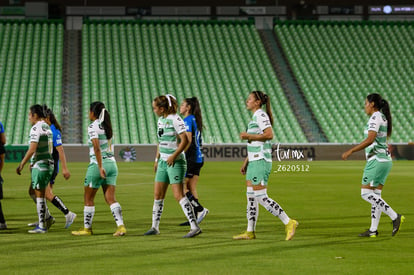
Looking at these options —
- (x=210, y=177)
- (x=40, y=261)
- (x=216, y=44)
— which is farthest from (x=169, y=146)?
(x=216, y=44)

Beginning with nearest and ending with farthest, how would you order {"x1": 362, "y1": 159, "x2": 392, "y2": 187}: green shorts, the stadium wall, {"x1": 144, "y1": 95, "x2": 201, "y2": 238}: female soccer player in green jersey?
1. {"x1": 144, "y1": 95, "x2": 201, "y2": 238}: female soccer player in green jersey
2. {"x1": 362, "y1": 159, "x2": 392, "y2": 187}: green shorts
3. the stadium wall

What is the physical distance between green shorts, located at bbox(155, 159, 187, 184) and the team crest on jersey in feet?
99.0

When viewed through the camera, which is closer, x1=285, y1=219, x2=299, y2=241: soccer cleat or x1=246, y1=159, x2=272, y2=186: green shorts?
x1=246, y1=159, x2=272, y2=186: green shorts

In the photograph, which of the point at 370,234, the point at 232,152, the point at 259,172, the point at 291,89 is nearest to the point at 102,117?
the point at 259,172

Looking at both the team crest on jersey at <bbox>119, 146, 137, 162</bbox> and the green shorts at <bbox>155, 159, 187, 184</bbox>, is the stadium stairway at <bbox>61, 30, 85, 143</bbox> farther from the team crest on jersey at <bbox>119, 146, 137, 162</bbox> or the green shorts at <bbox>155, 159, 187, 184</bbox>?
the green shorts at <bbox>155, 159, 187, 184</bbox>

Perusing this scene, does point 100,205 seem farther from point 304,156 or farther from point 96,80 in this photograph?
point 96,80

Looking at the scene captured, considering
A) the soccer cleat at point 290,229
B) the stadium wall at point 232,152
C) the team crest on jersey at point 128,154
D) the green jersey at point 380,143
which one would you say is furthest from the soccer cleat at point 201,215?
the team crest on jersey at point 128,154

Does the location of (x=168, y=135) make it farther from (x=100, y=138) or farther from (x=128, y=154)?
(x=128, y=154)

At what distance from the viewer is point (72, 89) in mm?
48406

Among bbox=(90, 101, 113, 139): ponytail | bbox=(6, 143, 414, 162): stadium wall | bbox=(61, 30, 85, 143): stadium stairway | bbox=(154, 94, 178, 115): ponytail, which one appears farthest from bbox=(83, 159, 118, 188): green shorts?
bbox=(61, 30, 85, 143): stadium stairway

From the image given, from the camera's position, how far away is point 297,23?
5688 centimetres

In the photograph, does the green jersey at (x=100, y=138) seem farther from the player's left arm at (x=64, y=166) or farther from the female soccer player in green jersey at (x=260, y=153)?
the female soccer player in green jersey at (x=260, y=153)

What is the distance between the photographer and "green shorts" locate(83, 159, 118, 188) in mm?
11195

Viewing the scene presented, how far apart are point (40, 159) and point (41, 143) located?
0.86 feet
